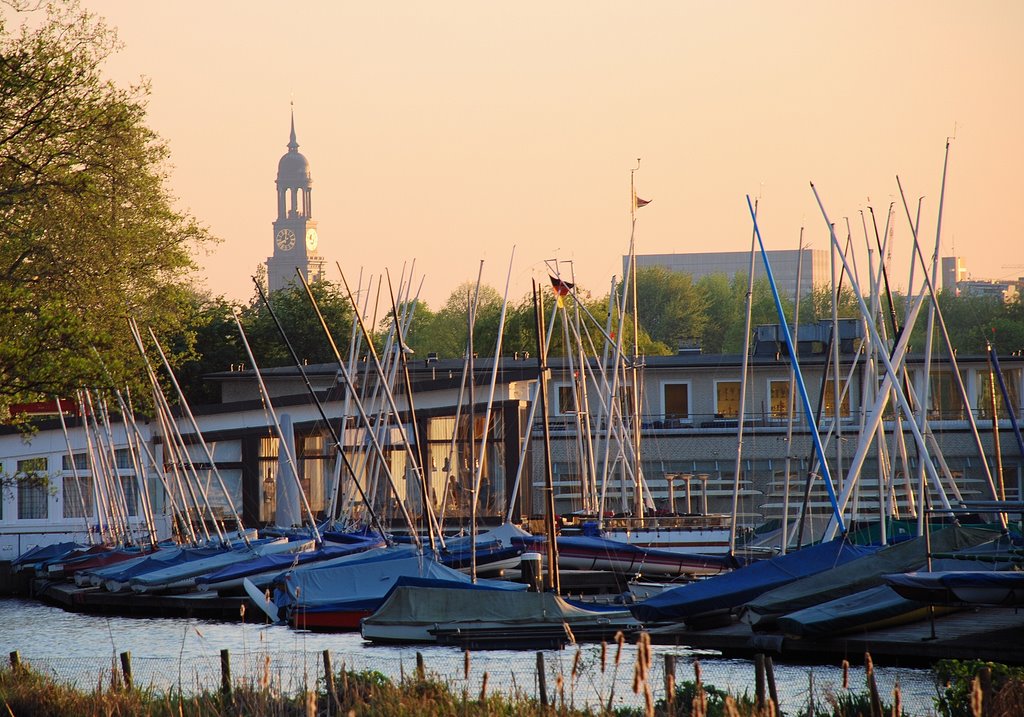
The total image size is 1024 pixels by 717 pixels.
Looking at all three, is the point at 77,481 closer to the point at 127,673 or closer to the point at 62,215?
the point at 62,215

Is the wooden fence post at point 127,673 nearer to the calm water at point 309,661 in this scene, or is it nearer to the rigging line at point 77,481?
the calm water at point 309,661

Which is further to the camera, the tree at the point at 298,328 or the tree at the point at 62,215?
the tree at the point at 298,328

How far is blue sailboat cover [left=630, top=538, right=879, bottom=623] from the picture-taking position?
24.0m

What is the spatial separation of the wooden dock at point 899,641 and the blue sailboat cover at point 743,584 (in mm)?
414

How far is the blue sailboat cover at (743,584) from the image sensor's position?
2400 centimetres

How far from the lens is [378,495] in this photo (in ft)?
152

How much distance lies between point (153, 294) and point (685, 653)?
23871mm

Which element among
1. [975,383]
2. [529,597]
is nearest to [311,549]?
[529,597]

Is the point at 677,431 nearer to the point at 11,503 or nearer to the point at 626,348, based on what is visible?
the point at 11,503

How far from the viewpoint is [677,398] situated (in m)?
57.2

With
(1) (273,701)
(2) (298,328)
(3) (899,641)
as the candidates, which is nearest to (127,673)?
(1) (273,701)

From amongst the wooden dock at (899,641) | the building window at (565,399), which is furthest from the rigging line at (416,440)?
the building window at (565,399)

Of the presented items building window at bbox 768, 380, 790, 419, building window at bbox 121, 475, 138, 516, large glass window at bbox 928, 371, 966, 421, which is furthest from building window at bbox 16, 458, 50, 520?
large glass window at bbox 928, 371, 966, 421

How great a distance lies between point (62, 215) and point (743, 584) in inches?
808
